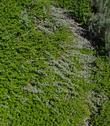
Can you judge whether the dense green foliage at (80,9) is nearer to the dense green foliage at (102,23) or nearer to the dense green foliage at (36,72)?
the dense green foliage at (102,23)

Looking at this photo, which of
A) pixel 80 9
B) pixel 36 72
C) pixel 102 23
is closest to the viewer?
pixel 36 72

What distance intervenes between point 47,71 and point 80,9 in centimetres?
128

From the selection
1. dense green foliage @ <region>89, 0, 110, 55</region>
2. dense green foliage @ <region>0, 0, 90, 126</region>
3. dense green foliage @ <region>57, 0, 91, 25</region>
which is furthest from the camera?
dense green foliage @ <region>57, 0, 91, 25</region>

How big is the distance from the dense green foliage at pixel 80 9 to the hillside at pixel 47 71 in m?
0.10

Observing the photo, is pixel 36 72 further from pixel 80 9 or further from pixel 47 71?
pixel 80 9

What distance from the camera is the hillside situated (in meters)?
5.86

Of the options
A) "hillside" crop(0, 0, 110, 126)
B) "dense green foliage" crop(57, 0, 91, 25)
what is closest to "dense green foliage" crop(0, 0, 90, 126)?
"hillside" crop(0, 0, 110, 126)

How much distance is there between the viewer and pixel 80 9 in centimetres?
693

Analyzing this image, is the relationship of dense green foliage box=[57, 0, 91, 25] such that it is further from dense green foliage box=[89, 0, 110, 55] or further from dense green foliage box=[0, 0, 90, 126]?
dense green foliage box=[0, 0, 90, 126]

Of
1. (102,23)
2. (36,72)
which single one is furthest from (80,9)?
(36,72)

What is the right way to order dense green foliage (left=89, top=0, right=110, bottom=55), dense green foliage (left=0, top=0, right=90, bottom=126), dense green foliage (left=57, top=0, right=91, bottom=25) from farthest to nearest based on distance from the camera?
dense green foliage (left=57, top=0, right=91, bottom=25), dense green foliage (left=89, top=0, right=110, bottom=55), dense green foliage (left=0, top=0, right=90, bottom=126)

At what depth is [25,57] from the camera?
6.13 meters

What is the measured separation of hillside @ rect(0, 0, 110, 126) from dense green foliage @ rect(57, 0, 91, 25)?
0.10m

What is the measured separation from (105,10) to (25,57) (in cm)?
Answer: 154
